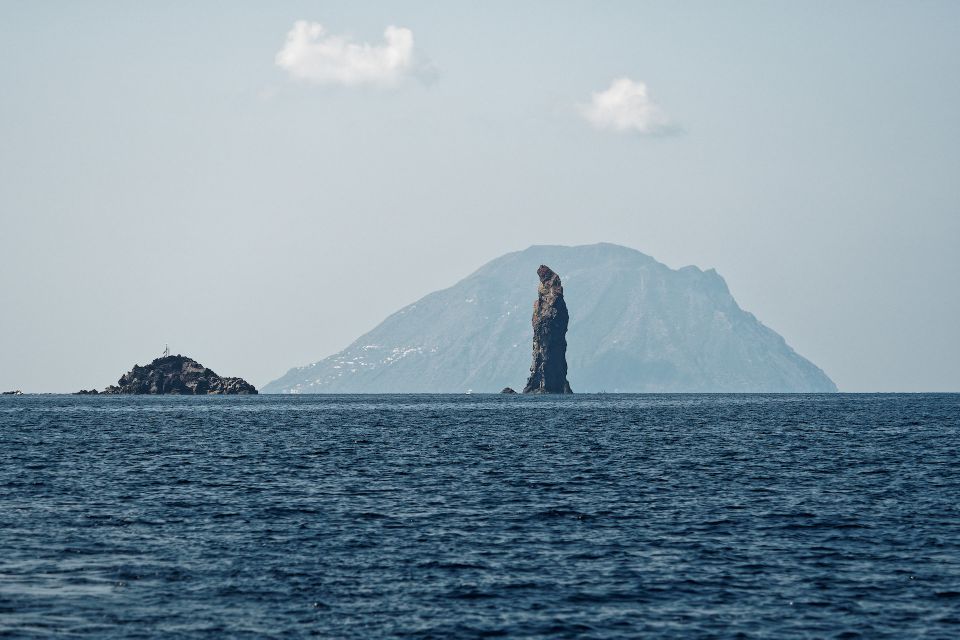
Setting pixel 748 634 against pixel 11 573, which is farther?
pixel 11 573

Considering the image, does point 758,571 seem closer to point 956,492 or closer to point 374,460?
point 956,492

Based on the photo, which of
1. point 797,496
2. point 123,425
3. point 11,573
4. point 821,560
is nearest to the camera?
point 11,573

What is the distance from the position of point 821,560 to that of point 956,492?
21.7 m

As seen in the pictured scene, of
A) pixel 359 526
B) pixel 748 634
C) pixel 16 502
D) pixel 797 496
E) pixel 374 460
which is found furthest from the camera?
pixel 374 460

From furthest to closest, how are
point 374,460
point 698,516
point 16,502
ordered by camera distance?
1. point 374,460
2. point 16,502
3. point 698,516

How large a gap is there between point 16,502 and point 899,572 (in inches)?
1456

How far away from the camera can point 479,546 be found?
123 feet

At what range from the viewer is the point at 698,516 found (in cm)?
4469

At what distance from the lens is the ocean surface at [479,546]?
2753 cm

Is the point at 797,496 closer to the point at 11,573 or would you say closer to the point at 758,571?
the point at 758,571

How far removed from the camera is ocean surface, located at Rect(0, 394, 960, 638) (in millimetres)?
27531

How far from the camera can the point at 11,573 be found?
105 feet

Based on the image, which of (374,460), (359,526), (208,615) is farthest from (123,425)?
(208,615)

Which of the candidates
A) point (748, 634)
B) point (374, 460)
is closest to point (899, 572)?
point (748, 634)
